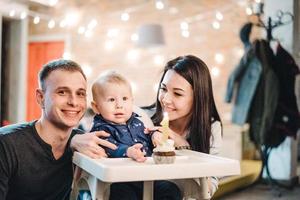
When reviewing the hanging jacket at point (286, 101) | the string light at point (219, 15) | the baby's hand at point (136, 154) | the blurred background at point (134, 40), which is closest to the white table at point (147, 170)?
the baby's hand at point (136, 154)

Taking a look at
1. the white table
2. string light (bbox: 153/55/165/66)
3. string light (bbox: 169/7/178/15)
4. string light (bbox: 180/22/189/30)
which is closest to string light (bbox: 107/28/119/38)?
string light (bbox: 153/55/165/66)

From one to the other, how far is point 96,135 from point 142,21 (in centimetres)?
533

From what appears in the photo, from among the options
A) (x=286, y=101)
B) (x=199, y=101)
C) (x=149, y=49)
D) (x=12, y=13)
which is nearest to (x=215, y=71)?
(x=149, y=49)

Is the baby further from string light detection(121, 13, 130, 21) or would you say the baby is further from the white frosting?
string light detection(121, 13, 130, 21)

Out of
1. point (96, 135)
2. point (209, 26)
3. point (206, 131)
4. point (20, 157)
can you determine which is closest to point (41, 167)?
point (20, 157)

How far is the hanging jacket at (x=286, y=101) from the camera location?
4125mm

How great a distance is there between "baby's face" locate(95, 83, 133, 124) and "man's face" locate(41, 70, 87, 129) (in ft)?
0.26

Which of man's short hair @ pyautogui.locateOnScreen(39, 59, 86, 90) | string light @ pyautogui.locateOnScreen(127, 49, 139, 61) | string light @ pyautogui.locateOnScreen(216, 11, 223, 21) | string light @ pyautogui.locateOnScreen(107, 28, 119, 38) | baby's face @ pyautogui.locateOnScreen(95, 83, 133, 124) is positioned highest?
string light @ pyautogui.locateOnScreen(216, 11, 223, 21)

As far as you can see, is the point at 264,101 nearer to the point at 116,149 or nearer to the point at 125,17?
the point at 116,149

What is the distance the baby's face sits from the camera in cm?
176

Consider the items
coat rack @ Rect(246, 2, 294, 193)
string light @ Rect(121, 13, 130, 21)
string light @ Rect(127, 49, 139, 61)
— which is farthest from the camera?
string light @ Rect(127, 49, 139, 61)

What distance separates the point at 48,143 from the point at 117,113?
0.93 feet

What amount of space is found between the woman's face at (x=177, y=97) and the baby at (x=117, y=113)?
229mm

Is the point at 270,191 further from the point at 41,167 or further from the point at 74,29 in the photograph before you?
the point at 74,29
